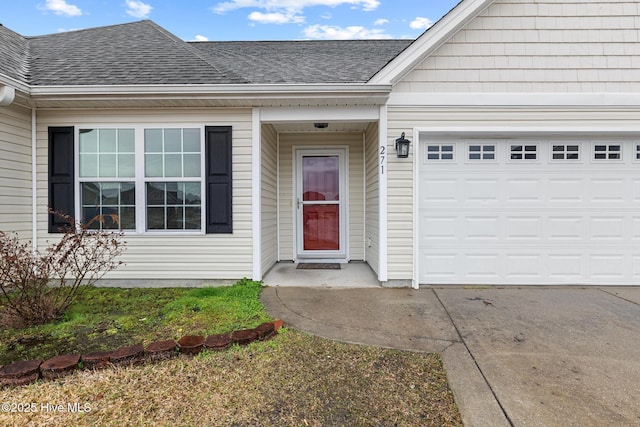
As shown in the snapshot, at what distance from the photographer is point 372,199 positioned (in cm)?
525

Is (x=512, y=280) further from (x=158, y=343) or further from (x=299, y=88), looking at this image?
(x=158, y=343)

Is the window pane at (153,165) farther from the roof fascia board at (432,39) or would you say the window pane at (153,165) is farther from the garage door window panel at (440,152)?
the garage door window panel at (440,152)

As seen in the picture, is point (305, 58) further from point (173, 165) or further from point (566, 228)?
point (566, 228)

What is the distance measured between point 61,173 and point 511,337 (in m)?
5.88

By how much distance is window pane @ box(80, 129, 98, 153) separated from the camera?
4.49 m

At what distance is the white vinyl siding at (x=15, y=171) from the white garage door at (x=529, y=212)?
555 cm

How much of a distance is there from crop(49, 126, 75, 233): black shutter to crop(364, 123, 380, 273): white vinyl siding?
4.39m

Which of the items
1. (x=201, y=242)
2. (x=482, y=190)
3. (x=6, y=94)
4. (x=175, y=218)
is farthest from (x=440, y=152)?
→ (x=6, y=94)

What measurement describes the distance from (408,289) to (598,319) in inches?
78.7

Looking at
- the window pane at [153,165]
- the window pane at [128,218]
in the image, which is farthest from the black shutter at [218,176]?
the window pane at [128,218]

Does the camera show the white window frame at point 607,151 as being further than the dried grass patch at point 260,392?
Yes

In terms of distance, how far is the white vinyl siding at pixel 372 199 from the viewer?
4824 millimetres

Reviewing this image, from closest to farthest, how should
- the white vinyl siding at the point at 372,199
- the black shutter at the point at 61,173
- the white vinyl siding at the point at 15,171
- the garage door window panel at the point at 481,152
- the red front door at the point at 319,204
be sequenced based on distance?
the white vinyl siding at the point at 15,171
the black shutter at the point at 61,173
the garage door window panel at the point at 481,152
the white vinyl siding at the point at 372,199
the red front door at the point at 319,204

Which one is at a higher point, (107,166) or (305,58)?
(305,58)
